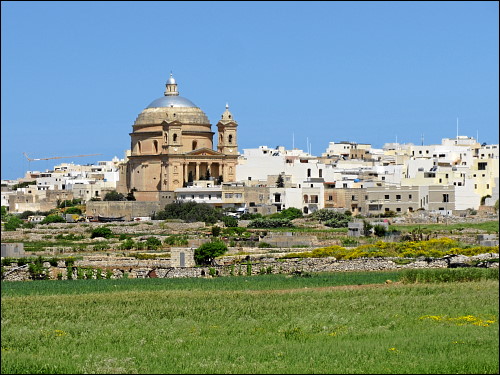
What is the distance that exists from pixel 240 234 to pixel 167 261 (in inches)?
638

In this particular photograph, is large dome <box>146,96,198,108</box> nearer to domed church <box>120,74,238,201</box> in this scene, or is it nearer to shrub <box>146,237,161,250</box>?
domed church <box>120,74,238,201</box>

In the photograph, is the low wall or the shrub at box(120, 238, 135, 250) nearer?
the low wall

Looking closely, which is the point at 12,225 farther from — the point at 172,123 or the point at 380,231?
the point at 380,231

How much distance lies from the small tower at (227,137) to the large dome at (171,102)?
9.63ft

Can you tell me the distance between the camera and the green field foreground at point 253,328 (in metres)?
22.0

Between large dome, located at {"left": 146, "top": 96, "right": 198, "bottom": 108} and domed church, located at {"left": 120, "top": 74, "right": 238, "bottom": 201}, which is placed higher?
large dome, located at {"left": 146, "top": 96, "right": 198, "bottom": 108}

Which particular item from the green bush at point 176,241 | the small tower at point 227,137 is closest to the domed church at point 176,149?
the small tower at point 227,137

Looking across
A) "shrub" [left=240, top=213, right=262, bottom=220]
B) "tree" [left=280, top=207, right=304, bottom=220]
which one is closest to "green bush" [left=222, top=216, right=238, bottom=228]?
"shrub" [left=240, top=213, right=262, bottom=220]

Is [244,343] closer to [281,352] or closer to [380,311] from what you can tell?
[281,352]

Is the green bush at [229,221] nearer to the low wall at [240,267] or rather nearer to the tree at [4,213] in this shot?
the tree at [4,213]

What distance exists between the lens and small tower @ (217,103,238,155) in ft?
304

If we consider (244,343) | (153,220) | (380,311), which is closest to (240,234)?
(153,220)

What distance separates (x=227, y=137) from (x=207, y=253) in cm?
4598

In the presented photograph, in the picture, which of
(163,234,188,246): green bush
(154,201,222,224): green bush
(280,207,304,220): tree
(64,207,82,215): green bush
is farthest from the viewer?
(64,207,82,215): green bush
